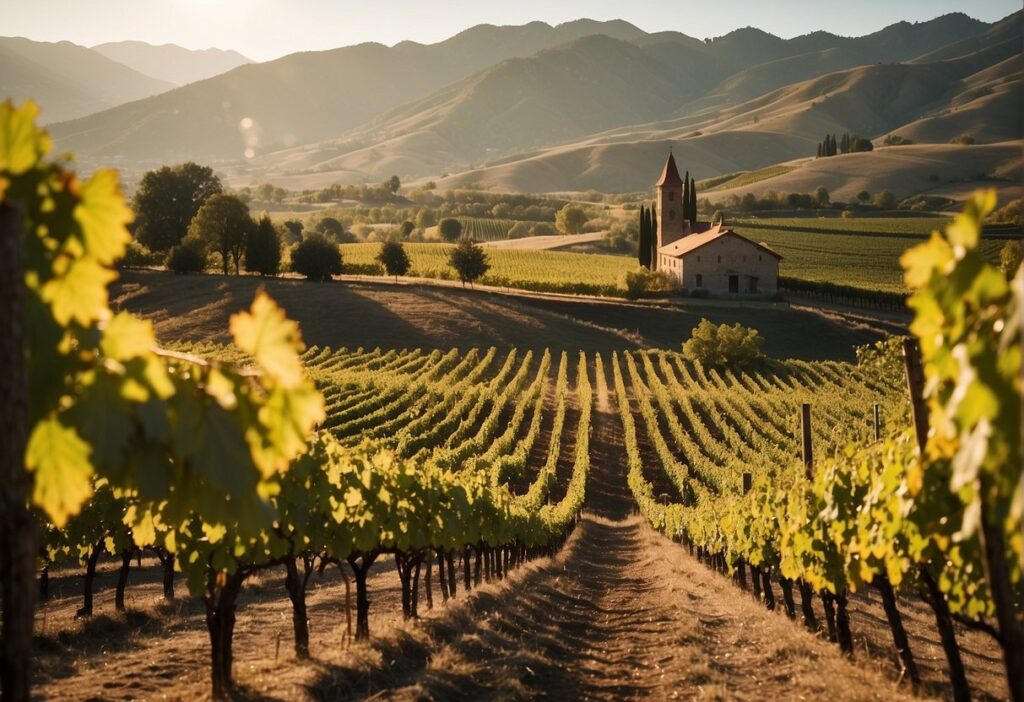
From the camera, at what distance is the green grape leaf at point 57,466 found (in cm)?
334

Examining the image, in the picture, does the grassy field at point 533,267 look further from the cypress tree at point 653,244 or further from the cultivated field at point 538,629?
the cultivated field at point 538,629

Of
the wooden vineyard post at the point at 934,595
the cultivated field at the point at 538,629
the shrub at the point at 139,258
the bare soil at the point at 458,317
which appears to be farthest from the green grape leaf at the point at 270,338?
the shrub at the point at 139,258

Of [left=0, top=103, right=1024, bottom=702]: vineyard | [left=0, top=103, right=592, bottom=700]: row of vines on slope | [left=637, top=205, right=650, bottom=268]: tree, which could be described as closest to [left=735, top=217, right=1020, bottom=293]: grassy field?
[left=637, top=205, right=650, bottom=268]: tree

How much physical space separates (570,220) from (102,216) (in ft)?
472

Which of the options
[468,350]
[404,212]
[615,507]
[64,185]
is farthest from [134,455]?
[404,212]

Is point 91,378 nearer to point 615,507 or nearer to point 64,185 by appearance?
point 64,185

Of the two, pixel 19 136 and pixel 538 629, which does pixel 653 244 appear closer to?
pixel 538 629

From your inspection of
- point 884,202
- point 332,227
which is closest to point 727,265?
point 884,202

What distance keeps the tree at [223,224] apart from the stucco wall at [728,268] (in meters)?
38.6

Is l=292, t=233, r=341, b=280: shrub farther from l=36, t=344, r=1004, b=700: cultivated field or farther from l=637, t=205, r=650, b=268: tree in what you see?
l=36, t=344, r=1004, b=700: cultivated field

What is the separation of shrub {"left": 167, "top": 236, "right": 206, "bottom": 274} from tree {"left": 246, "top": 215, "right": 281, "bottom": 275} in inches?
180

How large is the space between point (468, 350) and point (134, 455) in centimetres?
6453

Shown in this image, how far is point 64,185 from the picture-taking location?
317cm

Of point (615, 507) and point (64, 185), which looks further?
point (615, 507)
